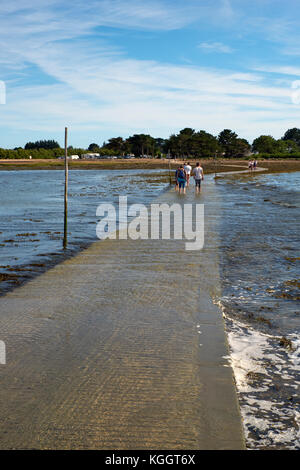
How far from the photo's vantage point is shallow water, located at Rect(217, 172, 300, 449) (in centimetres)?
402

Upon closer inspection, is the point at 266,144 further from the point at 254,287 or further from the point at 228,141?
the point at 254,287

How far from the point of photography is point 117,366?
4.94 metres

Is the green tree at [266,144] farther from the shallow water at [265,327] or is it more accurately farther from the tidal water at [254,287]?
the shallow water at [265,327]

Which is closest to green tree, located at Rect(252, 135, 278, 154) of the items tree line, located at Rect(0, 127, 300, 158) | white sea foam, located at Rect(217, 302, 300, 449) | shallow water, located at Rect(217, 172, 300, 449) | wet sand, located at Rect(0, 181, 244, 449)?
tree line, located at Rect(0, 127, 300, 158)

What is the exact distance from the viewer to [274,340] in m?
5.89

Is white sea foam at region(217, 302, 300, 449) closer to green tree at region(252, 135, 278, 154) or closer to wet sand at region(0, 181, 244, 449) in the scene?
wet sand at region(0, 181, 244, 449)

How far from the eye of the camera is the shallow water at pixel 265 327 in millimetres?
4023

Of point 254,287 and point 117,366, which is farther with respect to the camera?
point 254,287

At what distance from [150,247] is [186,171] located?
65.9ft

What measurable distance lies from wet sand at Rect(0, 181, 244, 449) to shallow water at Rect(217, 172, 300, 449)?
189mm

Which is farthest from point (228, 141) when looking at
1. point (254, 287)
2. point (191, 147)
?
point (254, 287)

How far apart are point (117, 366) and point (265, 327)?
93.9 inches

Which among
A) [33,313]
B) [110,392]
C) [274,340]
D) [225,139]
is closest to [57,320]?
[33,313]
